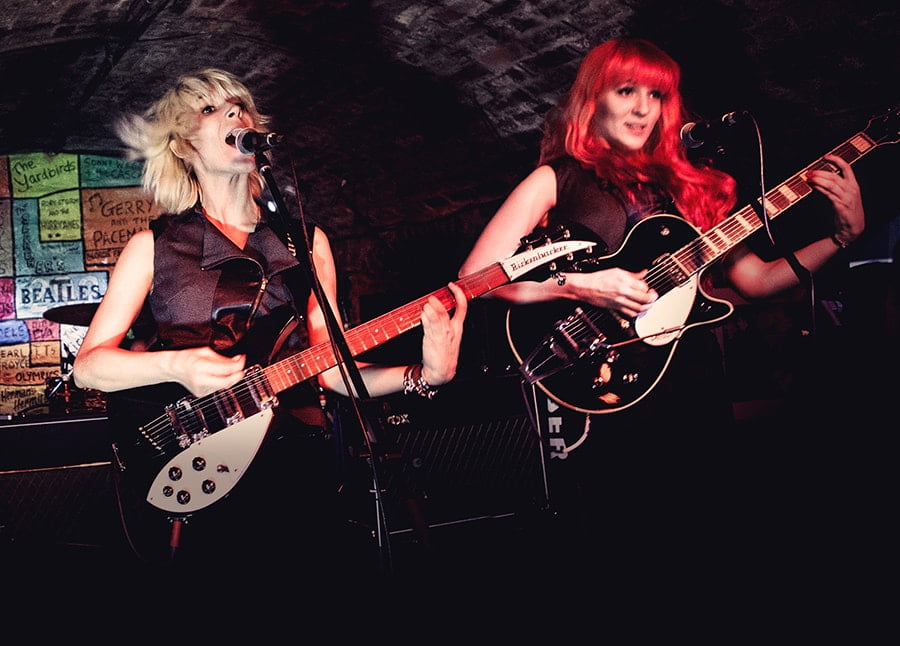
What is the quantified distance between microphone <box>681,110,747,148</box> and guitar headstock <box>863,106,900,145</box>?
0.71 meters

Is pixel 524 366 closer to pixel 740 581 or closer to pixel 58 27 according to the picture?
pixel 740 581

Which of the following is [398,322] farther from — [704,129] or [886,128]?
[886,128]

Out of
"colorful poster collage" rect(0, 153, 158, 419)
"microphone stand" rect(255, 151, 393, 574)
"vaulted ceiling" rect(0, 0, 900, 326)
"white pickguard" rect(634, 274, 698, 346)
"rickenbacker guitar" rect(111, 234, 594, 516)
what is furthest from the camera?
"colorful poster collage" rect(0, 153, 158, 419)

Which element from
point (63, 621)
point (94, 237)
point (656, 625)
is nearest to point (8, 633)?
point (63, 621)

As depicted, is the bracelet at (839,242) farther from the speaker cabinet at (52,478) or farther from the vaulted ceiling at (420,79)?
the speaker cabinet at (52,478)

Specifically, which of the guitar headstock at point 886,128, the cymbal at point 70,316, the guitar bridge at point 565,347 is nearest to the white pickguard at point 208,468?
the guitar bridge at point 565,347

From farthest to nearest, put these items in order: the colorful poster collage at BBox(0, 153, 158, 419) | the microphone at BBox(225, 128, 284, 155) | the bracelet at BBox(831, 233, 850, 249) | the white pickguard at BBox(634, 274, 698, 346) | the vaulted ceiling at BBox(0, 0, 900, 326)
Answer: the colorful poster collage at BBox(0, 153, 158, 419) < the vaulted ceiling at BBox(0, 0, 900, 326) < the bracelet at BBox(831, 233, 850, 249) < the white pickguard at BBox(634, 274, 698, 346) < the microphone at BBox(225, 128, 284, 155)

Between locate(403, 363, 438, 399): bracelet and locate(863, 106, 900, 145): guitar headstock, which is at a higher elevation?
locate(863, 106, 900, 145): guitar headstock

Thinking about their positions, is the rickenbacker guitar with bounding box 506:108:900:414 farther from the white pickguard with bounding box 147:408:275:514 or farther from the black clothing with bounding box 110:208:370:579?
the white pickguard with bounding box 147:408:275:514

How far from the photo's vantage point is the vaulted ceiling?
3703 mm

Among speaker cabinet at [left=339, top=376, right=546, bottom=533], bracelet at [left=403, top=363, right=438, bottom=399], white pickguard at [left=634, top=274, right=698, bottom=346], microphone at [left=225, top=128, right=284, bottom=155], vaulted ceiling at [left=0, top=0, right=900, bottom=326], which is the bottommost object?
speaker cabinet at [left=339, top=376, right=546, bottom=533]

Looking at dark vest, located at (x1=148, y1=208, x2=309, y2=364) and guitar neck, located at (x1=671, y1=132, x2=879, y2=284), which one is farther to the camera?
guitar neck, located at (x1=671, y1=132, x2=879, y2=284)

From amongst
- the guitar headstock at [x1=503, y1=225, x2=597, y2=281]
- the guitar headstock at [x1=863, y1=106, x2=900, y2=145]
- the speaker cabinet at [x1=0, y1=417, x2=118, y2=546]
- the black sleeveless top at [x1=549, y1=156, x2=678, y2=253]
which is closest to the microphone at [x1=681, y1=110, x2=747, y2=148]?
the black sleeveless top at [x1=549, y1=156, x2=678, y2=253]

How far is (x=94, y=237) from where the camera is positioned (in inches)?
299
